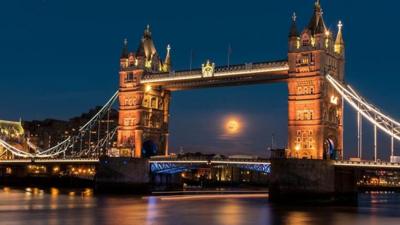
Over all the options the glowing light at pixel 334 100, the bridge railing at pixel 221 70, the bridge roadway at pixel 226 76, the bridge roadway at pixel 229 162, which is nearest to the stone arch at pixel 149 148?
the bridge roadway at pixel 229 162

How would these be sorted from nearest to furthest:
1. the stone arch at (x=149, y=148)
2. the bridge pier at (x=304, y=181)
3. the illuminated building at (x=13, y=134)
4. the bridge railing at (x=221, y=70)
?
the bridge pier at (x=304, y=181) < the bridge railing at (x=221, y=70) < the stone arch at (x=149, y=148) < the illuminated building at (x=13, y=134)

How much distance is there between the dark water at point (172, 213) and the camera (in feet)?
151

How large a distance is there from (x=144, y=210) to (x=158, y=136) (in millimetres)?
29061

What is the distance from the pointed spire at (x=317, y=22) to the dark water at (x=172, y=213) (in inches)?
687

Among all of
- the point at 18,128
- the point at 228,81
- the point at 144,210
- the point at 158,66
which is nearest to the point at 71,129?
the point at 18,128

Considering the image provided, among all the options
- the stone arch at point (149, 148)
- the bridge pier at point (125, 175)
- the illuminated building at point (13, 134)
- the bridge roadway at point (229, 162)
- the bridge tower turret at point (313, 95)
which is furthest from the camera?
the illuminated building at point (13, 134)

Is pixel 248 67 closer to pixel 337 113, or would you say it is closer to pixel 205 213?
pixel 337 113

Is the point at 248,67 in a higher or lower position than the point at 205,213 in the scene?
higher

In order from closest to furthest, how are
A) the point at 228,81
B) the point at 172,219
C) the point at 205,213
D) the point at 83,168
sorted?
the point at 172,219, the point at 205,213, the point at 228,81, the point at 83,168

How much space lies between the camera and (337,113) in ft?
224

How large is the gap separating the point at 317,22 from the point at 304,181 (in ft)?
52.4

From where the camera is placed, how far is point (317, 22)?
66.6m

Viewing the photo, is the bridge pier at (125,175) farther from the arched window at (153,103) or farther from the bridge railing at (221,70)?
the bridge railing at (221,70)

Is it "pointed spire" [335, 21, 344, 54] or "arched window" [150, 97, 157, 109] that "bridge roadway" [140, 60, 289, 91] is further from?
"pointed spire" [335, 21, 344, 54]
